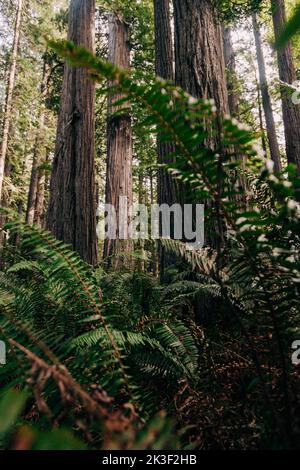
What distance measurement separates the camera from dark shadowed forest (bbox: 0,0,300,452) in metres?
0.78

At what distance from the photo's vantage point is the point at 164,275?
125 inches

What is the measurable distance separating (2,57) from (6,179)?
5.32 m

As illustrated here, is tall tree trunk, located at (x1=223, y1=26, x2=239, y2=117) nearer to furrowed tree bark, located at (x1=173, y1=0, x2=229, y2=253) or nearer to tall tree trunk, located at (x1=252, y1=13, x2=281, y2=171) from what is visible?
tall tree trunk, located at (x1=252, y1=13, x2=281, y2=171)

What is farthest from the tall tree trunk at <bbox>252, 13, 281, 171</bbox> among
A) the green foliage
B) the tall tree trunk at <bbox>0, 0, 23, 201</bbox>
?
the green foliage

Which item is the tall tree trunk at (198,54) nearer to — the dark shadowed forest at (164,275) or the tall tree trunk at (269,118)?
the dark shadowed forest at (164,275)

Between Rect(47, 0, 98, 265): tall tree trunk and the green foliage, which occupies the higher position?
Rect(47, 0, 98, 265): tall tree trunk

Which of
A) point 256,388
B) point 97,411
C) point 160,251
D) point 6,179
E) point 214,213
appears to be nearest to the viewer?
point 97,411

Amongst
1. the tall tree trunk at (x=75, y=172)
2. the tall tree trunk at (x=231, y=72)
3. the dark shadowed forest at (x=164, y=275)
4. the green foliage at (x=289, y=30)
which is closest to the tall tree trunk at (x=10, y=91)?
the dark shadowed forest at (x=164, y=275)

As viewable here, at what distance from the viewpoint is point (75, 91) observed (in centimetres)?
500

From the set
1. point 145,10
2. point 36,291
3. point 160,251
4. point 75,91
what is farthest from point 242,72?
point 36,291

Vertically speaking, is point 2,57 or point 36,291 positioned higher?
point 2,57

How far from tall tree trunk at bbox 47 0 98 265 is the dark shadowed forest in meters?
0.02

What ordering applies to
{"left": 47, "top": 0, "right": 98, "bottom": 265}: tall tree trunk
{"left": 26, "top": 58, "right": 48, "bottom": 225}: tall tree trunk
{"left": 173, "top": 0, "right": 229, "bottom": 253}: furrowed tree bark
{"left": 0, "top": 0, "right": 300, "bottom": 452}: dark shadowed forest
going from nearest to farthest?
{"left": 0, "top": 0, "right": 300, "bottom": 452}: dark shadowed forest, {"left": 173, "top": 0, "right": 229, "bottom": 253}: furrowed tree bark, {"left": 47, "top": 0, "right": 98, "bottom": 265}: tall tree trunk, {"left": 26, "top": 58, "right": 48, "bottom": 225}: tall tree trunk

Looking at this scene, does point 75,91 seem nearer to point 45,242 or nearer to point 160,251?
point 160,251
